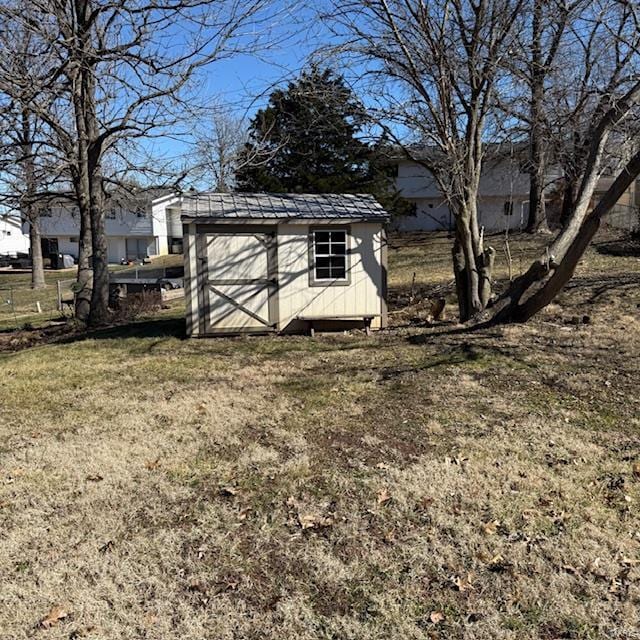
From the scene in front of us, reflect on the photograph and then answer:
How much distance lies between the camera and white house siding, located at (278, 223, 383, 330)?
991cm

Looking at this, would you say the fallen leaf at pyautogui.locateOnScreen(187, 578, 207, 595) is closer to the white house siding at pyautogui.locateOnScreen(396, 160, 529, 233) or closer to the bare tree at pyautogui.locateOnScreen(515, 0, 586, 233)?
the bare tree at pyautogui.locateOnScreen(515, 0, 586, 233)

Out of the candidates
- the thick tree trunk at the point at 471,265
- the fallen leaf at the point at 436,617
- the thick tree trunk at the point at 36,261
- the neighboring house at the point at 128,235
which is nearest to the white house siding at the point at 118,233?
the neighboring house at the point at 128,235

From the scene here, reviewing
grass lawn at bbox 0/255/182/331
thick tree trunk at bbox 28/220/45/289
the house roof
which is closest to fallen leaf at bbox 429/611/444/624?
the house roof

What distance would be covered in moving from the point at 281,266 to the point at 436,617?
25.2 ft

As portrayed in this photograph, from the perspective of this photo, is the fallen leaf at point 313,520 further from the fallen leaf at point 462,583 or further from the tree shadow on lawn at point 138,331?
the tree shadow on lawn at point 138,331

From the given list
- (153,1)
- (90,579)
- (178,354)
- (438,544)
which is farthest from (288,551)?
(153,1)

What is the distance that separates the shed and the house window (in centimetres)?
2

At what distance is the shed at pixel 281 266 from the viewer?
967cm

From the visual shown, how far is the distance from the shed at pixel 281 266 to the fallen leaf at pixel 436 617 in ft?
24.2

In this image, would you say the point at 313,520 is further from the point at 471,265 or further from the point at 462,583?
the point at 471,265

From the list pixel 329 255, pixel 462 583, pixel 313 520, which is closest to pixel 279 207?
pixel 329 255

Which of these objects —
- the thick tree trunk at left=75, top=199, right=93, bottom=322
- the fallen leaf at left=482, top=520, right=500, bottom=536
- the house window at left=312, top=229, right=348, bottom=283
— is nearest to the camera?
the fallen leaf at left=482, top=520, right=500, bottom=536

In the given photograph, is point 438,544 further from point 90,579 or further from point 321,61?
point 321,61

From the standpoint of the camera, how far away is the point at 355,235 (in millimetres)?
10055
